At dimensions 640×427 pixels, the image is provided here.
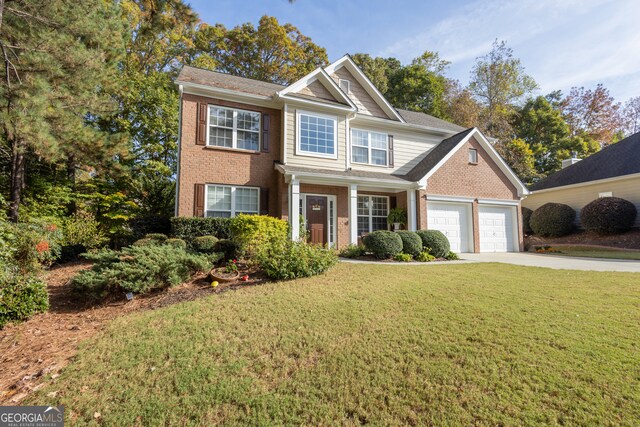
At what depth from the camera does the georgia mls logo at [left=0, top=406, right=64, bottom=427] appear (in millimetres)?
2635

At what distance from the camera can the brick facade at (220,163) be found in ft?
34.6

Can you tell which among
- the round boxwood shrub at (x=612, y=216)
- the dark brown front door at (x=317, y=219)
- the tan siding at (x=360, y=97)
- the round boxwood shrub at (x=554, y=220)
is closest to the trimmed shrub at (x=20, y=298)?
the dark brown front door at (x=317, y=219)

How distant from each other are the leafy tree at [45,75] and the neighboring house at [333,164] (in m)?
2.92

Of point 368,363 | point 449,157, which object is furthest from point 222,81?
point 368,363

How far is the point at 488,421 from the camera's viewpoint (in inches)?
91.7

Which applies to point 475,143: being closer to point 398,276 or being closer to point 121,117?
point 398,276

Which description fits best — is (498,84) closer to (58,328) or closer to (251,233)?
(251,233)

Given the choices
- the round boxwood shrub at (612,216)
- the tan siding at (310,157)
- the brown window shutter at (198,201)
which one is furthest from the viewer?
the round boxwood shrub at (612,216)

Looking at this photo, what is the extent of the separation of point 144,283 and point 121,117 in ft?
49.5

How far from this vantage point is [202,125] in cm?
1090

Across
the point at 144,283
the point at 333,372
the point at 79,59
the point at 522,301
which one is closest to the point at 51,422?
the point at 333,372

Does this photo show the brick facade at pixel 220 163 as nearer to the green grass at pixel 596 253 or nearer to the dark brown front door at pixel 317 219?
the dark brown front door at pixel 317 219

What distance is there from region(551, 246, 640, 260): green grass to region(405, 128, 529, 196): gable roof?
3.23m

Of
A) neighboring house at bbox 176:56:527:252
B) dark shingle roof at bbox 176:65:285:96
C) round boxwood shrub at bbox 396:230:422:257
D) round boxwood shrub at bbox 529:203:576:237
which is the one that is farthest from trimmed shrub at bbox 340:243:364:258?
round boxwood shrub at bbox 529:203:576:237
